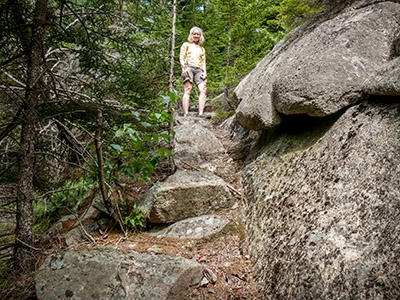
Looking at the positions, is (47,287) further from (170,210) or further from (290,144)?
Answer: (290,144)

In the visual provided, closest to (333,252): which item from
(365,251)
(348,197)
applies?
(365,251)

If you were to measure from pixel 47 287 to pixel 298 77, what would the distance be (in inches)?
136

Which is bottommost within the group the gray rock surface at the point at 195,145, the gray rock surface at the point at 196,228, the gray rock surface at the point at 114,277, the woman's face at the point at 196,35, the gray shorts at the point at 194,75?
the gray rock surface at the point at 196,228

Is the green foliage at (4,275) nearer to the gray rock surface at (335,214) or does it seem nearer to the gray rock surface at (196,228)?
the gray rock surface at (196,228)

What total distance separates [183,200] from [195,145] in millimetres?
1998

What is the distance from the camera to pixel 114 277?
213 centimetres

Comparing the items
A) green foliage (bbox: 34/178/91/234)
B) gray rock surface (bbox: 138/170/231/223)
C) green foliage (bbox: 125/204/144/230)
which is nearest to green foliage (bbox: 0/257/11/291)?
green foliage (bbox: 125/204/144/230)

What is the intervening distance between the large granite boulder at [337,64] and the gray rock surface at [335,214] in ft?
0.96

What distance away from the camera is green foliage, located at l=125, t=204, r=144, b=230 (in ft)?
10.7

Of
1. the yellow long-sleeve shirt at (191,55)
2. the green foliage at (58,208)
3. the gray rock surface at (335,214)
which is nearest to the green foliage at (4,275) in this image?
the green foliage at (58,208)

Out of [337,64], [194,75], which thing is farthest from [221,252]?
[194,75]

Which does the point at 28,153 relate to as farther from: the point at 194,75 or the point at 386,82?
the point at 194,75

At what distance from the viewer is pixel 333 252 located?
5.60ft

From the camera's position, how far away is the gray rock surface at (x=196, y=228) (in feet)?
10.2
